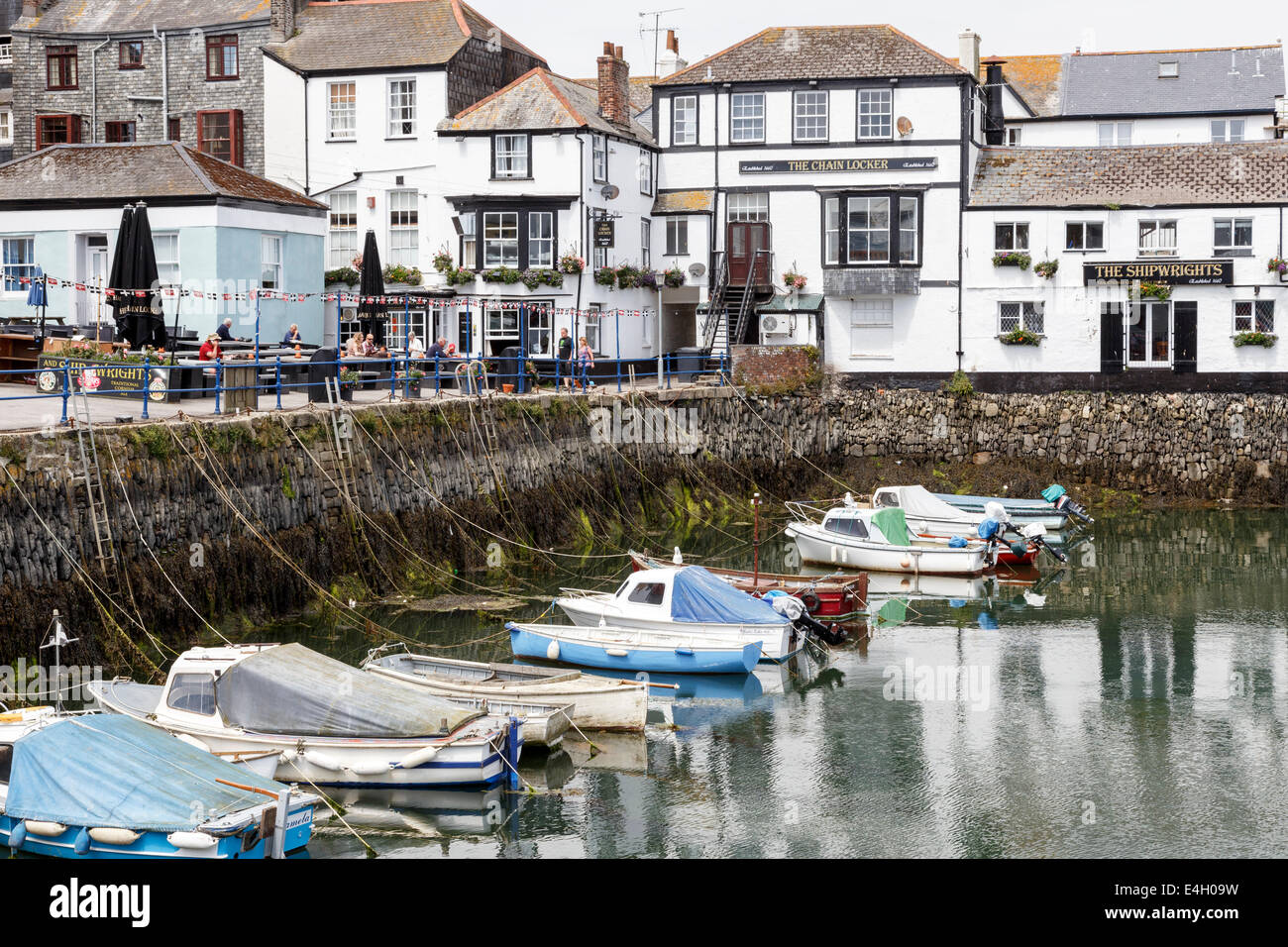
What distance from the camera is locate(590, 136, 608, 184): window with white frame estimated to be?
48.4 metres

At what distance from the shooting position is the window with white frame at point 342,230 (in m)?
50.3

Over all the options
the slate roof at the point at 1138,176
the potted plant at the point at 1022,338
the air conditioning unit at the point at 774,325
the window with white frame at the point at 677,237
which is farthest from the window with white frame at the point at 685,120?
the potted plant at the point at 1022,338

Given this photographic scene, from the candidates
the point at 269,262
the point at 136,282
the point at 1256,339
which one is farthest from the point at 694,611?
the point at 1256,339

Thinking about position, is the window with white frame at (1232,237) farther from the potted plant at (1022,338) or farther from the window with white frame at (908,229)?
the window with white frame at (908,229)

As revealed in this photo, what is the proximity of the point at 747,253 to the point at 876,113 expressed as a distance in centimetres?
605

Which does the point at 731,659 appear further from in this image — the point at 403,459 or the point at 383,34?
the point at 383,34

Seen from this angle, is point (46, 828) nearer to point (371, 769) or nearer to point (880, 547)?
point (371, 769)

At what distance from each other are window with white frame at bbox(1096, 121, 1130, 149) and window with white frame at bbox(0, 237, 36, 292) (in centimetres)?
3848

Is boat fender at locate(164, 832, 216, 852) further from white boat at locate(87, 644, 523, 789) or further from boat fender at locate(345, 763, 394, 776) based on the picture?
boat fender at locate(345, 763, 394, 776)

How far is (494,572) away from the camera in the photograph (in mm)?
34250

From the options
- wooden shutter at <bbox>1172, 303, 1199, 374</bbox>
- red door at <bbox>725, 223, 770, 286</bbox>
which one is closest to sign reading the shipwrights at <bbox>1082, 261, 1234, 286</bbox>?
wooden shutter at <bbox>1172, 303, 1199, 374</bbox>

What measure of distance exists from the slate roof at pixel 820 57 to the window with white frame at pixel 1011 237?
16.9 feet

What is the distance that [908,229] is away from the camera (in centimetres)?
4988

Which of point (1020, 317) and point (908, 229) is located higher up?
point (908, 229)
